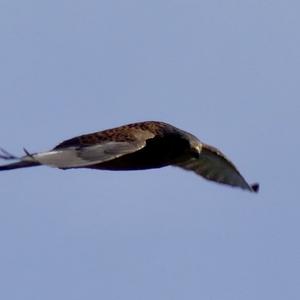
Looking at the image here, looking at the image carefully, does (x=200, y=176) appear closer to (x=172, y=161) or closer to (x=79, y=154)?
(x=172, y=161)

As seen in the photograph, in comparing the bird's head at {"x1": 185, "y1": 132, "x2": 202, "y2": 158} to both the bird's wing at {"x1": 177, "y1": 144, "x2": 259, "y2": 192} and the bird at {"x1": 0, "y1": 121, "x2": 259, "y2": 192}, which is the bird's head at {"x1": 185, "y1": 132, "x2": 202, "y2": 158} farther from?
Answer: the bird's wing at {"x1": 177, "y1": 144, "x2": 259, "y2": 192}

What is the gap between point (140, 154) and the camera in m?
21.8

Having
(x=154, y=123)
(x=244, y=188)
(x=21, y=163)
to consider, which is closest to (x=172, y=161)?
(x=154, y=123)

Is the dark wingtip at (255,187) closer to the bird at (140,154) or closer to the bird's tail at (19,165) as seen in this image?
the bird at (140,154)

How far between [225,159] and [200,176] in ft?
1.33

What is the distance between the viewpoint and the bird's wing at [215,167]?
2469 cm

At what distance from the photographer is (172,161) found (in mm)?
22734

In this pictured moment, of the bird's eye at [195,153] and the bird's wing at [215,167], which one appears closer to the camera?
the bird's eye at [195,153]

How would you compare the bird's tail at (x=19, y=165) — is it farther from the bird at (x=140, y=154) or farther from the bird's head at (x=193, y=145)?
the bird's head at (x=193, y=145)

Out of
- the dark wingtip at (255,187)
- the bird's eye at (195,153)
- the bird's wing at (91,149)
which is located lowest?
the dark wingtip at (255,187)

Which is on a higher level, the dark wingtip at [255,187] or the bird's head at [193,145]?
the bird's head at [193,145]

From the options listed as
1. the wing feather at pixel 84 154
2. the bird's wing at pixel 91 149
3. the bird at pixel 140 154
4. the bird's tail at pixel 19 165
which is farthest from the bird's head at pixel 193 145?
the bird's tail at pixel 19 165

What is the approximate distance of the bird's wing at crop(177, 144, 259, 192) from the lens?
24.7 metres

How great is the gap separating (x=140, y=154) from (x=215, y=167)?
321 cm
